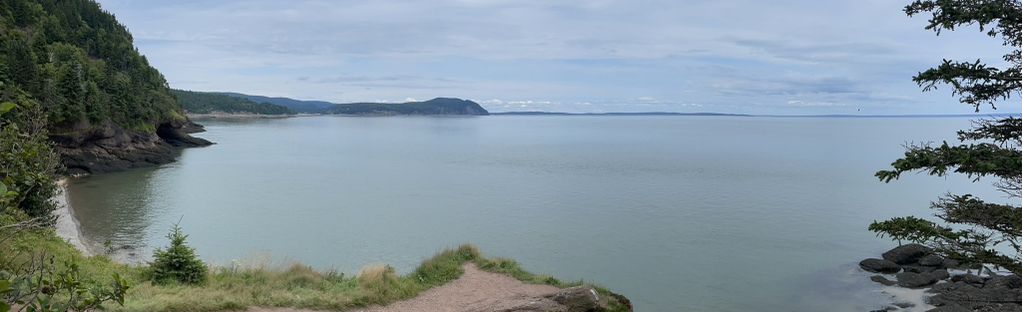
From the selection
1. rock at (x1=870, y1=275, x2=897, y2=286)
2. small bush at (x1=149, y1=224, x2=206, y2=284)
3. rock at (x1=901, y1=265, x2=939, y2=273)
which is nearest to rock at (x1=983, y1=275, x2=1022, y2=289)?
rock at (x1=901, y1=265, x2=939, y2=273)

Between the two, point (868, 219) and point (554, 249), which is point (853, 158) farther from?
point (554, 249)

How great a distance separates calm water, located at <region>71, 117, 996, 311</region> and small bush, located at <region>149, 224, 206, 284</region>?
6504mm

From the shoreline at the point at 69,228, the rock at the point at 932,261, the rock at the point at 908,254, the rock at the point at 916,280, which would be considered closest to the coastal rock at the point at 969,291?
the rock at the point at 916,280

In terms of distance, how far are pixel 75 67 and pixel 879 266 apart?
62427mm

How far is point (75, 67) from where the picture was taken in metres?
54.6

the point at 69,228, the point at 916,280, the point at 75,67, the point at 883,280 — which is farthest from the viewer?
the point at 75,67

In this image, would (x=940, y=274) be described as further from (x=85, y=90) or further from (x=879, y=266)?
(x=85, y=90)

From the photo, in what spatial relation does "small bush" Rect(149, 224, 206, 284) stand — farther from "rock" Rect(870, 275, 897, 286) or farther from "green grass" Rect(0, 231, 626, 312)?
"rock" Rect(870, 275, 897, 286)

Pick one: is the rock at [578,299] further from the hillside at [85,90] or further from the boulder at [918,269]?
the hillside at [85,90]

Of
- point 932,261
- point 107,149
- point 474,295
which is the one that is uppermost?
point 107,149

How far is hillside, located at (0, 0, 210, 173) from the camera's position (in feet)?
152

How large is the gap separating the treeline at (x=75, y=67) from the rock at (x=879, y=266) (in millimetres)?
33415

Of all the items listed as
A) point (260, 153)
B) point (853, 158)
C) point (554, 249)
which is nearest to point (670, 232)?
point (554, 249)

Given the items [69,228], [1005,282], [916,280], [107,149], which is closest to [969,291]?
[1005,282]
